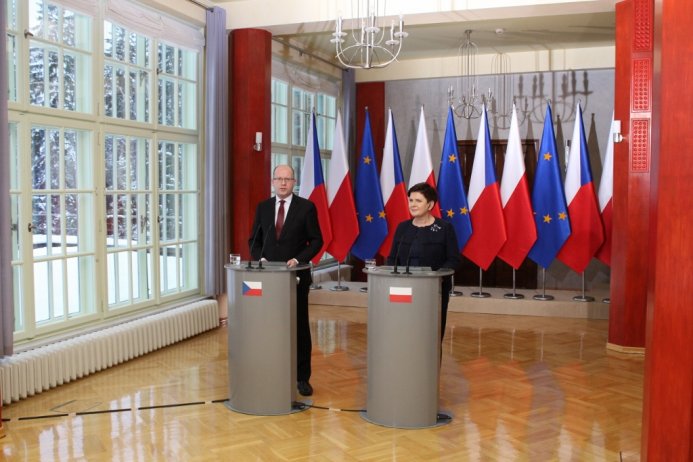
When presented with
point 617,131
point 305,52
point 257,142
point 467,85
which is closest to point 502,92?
point 467,85

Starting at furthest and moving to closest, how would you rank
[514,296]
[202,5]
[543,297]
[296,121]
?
1. [296,121]
2. [514,296]
3. [543,297]
4. [202,5]

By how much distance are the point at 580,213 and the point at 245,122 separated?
3.46 m

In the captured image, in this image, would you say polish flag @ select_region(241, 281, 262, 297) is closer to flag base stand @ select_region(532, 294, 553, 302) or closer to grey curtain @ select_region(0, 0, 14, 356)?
grey curtain @ select_region(0, 0, 14, 356)

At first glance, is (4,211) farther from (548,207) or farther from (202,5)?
(548,207)

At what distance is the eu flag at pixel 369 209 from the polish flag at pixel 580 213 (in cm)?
194

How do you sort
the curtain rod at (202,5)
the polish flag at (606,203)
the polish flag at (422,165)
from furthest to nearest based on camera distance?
the polish flag at (422,165) < the polish flag at (606,203) < the curtain rod at (202,5)

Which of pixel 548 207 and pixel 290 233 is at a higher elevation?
pixel 548 207

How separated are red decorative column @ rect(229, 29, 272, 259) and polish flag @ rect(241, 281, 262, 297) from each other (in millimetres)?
2776

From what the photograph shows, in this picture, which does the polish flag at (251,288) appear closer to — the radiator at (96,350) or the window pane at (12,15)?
the radiator at (96,350)

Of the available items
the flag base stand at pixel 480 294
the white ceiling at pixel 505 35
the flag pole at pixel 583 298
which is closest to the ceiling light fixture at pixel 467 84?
the white ceiling at pixel 505 35

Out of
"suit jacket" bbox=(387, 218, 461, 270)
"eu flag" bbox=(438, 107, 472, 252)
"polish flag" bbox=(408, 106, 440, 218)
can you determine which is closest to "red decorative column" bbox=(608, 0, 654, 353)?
"eu flag" bbox=(438, 107, 472, 252)

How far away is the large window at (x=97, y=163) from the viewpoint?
4625 mm

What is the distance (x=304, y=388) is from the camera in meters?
4.52

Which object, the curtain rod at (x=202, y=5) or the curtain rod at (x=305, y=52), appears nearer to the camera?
the curtain rod at (x=202, y=5)
